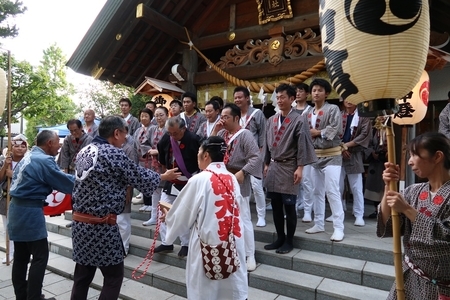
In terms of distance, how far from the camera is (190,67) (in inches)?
306

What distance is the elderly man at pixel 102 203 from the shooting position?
283cm

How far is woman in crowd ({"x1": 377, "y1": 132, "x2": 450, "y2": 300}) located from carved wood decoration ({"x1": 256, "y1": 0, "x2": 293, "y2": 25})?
5.29 metres

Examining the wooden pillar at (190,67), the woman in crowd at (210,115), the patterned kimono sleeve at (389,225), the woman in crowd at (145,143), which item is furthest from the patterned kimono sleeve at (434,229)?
the wooden pillar at (190,67)

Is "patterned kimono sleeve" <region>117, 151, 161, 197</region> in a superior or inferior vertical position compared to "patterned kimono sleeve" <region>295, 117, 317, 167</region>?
inferior

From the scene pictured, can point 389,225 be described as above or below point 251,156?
below

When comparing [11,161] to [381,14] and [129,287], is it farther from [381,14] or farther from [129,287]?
[381,14]

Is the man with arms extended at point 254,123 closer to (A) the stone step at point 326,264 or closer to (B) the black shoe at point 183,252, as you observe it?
(A) the stone step at point 326,264

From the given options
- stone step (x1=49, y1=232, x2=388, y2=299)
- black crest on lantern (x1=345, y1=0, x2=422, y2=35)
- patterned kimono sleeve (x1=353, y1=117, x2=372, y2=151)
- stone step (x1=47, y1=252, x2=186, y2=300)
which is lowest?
stone step (x1=47, y1=252, x2=186, y2=300)

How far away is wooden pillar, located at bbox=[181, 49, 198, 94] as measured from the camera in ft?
25.4

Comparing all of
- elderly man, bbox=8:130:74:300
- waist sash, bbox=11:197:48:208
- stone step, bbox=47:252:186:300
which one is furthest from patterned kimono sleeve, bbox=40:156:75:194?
stone step, bbox=47:252:186:300

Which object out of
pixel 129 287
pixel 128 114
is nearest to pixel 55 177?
pixel 129 287

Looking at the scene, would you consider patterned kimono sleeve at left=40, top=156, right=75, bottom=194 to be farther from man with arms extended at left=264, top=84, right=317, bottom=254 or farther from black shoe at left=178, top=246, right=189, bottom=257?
man with arms extended at left=264, top=84, right=317, bottom=254

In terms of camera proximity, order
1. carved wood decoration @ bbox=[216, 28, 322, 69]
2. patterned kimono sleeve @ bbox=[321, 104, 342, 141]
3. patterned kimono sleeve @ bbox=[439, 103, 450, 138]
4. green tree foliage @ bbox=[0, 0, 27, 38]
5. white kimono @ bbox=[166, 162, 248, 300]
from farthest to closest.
A: 1. green tree foliage @ bbox=[0, 0, 27, 38]
2. carved wood decoration @ bbox=[216, 28, 322, 69]
3. patterned kimono sleeve @ bbox=[321, 104, 342, 141]
4. patterned kimono sleeve @ bbox=[439, 103, 450, 138]
5. white kimono @ bbox=[166, 162, 248, 300]

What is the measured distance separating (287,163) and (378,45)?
2.46 meters
